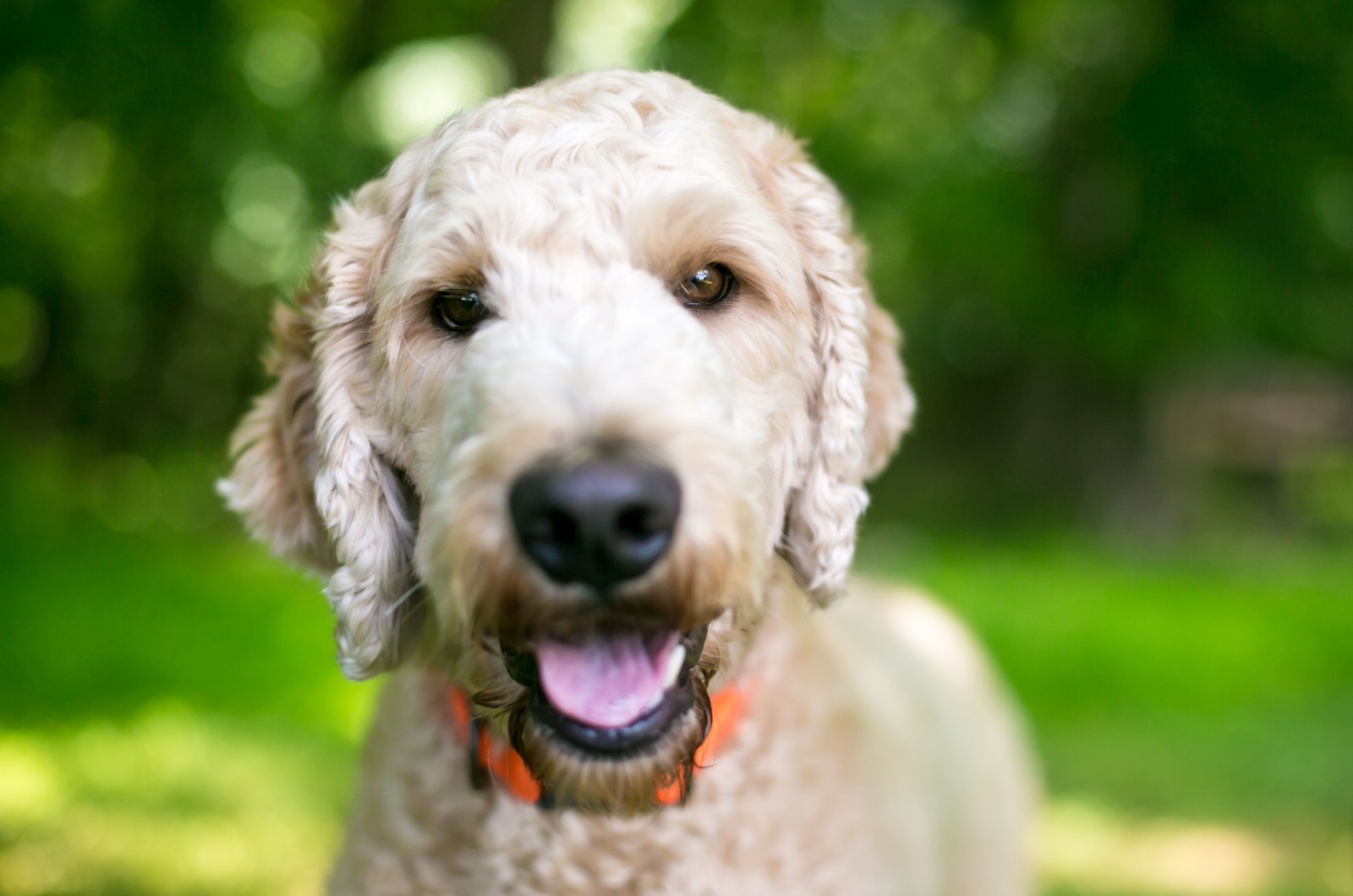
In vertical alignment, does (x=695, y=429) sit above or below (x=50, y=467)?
below

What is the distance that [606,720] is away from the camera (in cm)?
177

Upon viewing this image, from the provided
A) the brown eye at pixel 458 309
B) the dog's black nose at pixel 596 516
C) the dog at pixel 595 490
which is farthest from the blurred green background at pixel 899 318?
the dog's black nose at pixel 596 516

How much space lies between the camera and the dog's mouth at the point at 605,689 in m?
1.76

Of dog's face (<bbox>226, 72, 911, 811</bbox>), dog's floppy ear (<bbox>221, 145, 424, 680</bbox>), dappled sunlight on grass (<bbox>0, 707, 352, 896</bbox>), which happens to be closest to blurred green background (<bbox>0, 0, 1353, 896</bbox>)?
dappled sunlight on grass (<bbox>0, 707, 352, 896</bbox>)

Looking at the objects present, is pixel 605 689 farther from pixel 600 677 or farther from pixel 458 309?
pixel 458 309

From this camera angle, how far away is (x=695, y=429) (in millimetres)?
1671

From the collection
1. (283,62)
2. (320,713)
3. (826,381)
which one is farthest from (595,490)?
(283,62)

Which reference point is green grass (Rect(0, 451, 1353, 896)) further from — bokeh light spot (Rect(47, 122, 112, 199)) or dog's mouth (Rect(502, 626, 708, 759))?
dog's mouth (Rect(502, 626, 708, 759))

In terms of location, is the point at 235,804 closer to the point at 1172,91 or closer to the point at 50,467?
the point at 50,467

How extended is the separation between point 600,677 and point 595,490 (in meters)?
0.41

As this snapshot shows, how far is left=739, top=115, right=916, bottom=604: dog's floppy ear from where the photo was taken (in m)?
2.21

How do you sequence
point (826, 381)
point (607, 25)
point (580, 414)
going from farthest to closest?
1. point (607, 25)
2. point (826, 381)
3. point (580, 414)

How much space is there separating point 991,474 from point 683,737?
14570mm

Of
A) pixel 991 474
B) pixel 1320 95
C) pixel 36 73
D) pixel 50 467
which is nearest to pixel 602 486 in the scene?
pixel 36 73
